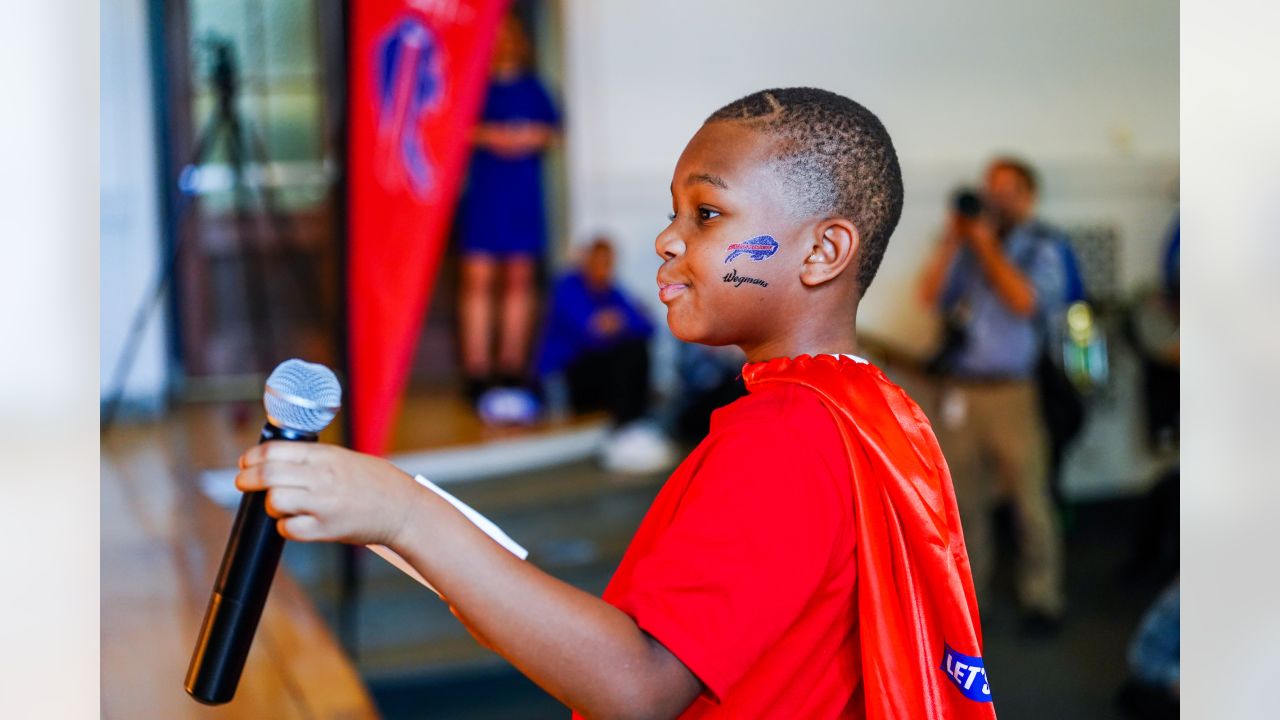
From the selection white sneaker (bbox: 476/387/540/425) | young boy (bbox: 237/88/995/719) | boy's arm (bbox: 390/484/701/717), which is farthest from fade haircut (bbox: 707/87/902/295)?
white sneaker (bbox: 476/387/540/425)

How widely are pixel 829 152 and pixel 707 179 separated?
0.29 feet

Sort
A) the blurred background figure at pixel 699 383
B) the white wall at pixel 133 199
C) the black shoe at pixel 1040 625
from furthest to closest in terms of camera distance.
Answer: the blurred background figure at pixel 699 383 < the white wall at pixel 133 199 < the black shoe at pixel 1040 625

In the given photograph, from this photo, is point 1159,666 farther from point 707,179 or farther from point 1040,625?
point 707,179

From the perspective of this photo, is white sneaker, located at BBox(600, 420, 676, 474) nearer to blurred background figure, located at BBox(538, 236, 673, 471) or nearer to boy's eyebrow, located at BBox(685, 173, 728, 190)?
blurred background figure, located at BBox(538, 236, 673, 471)

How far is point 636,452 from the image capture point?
14.8ft

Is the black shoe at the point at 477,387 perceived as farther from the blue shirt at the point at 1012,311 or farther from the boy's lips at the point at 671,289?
the boy's lips at the point at 671,289

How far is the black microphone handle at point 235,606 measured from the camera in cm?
64

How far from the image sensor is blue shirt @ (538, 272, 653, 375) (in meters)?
4.79

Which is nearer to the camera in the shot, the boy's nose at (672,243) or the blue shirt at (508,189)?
the boy's nose at (672,243)

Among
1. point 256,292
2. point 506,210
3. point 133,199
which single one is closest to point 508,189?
point 506,210

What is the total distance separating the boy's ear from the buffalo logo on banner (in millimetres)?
2148

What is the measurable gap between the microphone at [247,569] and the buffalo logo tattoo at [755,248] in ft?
1.01

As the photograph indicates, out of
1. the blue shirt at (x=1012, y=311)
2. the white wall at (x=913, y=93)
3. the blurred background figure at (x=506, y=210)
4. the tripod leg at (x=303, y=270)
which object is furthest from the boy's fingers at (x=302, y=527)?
the tripod leg at (x=303, y=270)
